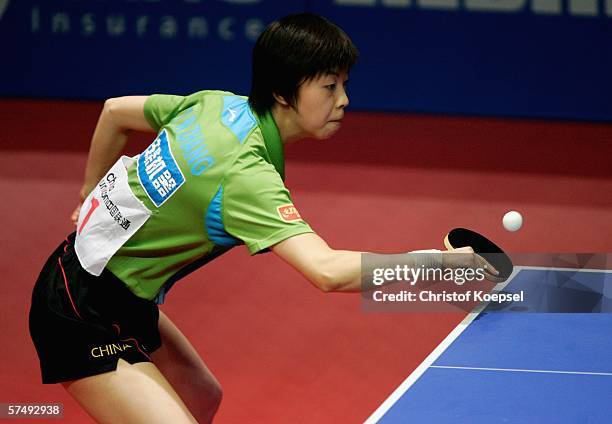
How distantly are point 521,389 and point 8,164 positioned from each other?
404 cm

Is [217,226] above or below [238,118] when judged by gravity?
below

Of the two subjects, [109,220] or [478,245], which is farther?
[478,245]

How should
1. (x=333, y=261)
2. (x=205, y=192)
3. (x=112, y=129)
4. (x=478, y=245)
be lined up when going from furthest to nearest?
(x=112, y=129) → (x=478, y=245) → (x=205, y=192) → (x=333, y=261)

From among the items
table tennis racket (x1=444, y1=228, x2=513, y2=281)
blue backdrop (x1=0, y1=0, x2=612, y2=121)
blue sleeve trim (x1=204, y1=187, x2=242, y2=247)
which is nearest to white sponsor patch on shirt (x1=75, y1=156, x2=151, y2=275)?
blue sleeve trim (x1=204, y1=187, x2=242, y2=247)

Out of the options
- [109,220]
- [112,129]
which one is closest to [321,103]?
[109,220]

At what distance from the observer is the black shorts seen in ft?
10.1

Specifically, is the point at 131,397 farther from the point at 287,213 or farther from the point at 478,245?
the point at 478,245

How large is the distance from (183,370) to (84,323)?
0.51m

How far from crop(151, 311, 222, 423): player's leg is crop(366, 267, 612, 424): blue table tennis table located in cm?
104

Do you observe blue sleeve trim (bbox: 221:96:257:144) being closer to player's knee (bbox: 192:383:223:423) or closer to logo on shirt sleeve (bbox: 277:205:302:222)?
logo on shirt sleeve (bbox: 277:205:302:222)

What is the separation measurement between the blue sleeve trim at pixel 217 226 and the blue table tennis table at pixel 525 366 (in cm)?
172

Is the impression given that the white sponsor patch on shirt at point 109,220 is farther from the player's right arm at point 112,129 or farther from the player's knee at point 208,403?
the player's knee at point 208,403

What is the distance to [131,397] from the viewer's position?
297 cm

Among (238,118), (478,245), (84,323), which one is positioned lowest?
(84,323)
